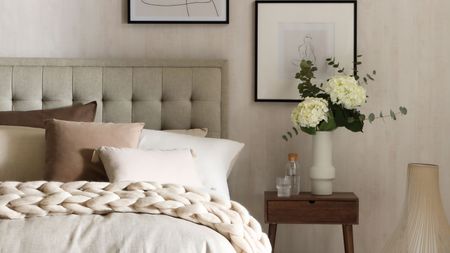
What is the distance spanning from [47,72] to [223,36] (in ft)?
3.36

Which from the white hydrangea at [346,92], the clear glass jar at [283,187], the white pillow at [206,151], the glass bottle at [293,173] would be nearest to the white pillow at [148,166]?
the white pillow at [206,151]

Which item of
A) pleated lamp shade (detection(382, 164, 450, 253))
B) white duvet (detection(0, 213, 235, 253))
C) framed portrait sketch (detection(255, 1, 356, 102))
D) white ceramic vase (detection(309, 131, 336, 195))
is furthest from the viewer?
framed portrait sketch (detection(255, 1, 356, 102))

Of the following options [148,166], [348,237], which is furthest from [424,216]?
[148,166]

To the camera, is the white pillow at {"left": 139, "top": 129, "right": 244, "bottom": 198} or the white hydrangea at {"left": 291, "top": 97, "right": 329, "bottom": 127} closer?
the white pillow at {"left": 139, "top": 129, "right": 244, "bottom": 198}

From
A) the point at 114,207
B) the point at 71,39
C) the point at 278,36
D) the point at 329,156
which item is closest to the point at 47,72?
the point at 71,39

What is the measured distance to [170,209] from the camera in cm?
245

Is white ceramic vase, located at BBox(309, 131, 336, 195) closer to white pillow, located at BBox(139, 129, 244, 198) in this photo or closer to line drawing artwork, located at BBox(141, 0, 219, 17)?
white pillow, located at BBox(139, 129, 244, 198)

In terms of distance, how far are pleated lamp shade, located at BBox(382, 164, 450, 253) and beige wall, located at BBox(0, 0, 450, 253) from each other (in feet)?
1.66

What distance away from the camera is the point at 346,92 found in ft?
12.6

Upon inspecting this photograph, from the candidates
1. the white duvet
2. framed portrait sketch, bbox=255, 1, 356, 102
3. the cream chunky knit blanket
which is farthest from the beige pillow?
the white duvet

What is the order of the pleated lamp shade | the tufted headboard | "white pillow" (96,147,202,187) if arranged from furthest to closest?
the tufted headboard → the pleated lamp shade → "white pillow" (96,147,202,187)

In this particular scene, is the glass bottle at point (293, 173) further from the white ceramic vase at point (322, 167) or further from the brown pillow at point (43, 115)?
the brown pillow at point (43, 115)

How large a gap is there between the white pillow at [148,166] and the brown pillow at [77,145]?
3.9 inches

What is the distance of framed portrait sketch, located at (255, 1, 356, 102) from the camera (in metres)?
4.22
